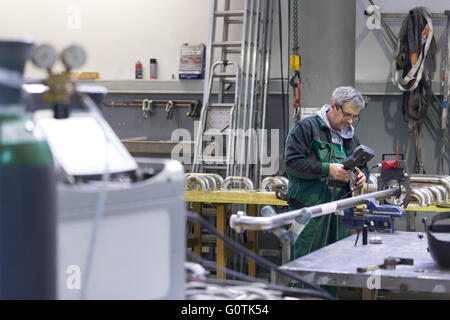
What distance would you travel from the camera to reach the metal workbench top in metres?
2.43

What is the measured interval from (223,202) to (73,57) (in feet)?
13.2

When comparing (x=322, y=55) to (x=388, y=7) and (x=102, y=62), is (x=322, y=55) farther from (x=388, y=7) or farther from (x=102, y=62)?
(x=102, y=62)

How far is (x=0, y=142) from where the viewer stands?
0.92 metres

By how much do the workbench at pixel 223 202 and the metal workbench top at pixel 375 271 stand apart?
1.83m

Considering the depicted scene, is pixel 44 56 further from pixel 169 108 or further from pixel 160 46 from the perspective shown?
pixel 160 46

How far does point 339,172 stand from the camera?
360 centimetres

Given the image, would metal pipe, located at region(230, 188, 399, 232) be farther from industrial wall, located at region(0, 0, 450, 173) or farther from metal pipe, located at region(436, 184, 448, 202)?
industrial wall, located at region(0, 0, 450, 173)

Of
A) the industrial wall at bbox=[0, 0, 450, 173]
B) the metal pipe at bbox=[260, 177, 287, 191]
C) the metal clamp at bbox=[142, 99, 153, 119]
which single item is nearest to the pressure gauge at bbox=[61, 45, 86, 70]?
the metal pipe at bbox=[260, 177, 287, 191]

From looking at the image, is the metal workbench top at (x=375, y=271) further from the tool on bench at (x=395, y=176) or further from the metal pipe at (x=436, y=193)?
the metal pipe at (x=436, y=193)

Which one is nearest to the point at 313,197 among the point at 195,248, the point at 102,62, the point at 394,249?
the point at 394,249

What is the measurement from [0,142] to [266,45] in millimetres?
5683

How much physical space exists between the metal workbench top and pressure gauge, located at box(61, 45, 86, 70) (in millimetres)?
1650

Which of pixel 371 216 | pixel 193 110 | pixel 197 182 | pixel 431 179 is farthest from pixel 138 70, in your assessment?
pixel 371 216

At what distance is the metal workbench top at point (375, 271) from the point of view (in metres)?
2.43
